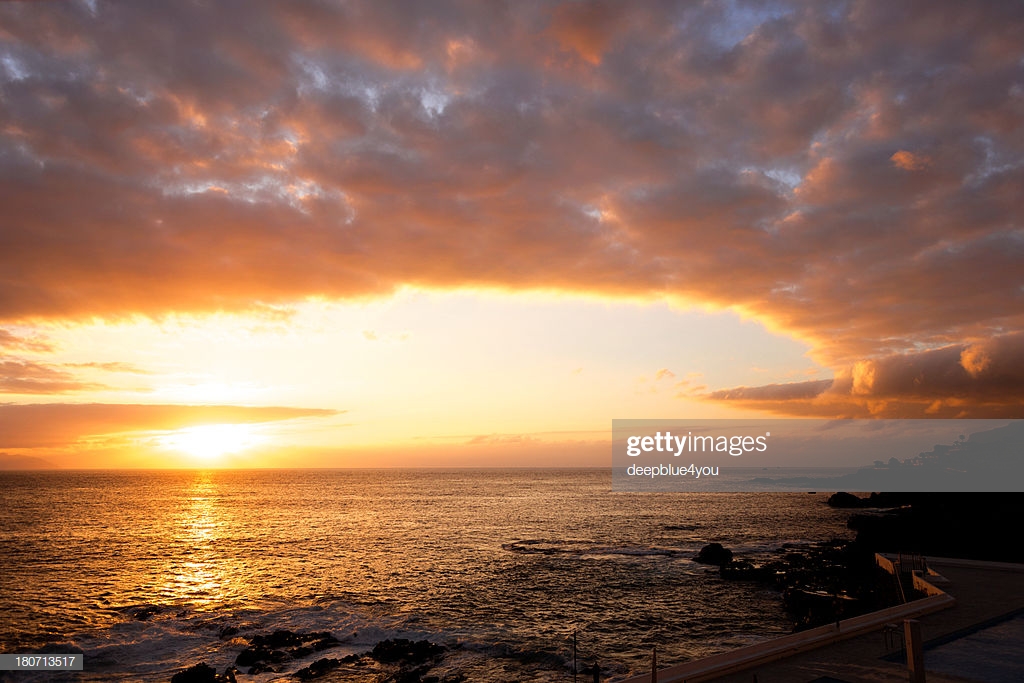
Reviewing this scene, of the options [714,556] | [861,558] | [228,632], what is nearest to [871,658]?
[228,632]

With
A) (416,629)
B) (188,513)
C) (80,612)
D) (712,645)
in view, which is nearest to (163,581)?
(80,612)

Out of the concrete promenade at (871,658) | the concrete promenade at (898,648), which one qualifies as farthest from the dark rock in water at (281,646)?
the concrete promenade at (898,648)

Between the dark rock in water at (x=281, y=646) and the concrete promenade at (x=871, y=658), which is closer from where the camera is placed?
the concrete promenade at (x=871, y=658)

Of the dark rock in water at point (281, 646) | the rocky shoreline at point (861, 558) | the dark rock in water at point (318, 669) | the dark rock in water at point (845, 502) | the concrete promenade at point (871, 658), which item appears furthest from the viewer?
the dark rock in water at point (845, 502)

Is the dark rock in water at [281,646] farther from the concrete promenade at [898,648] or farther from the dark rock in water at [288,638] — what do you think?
the concrete promenade at [898,648]

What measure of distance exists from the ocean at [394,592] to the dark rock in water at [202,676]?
0.93 metres

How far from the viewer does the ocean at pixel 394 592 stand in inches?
1171

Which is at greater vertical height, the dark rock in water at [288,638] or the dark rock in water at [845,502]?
the dark rock in water at [288,638]

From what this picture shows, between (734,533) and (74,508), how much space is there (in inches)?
4897

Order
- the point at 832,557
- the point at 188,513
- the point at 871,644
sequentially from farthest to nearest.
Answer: the point at 188,513, the point at 832,557, the point at 871,644

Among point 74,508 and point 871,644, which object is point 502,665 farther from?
point 74,508

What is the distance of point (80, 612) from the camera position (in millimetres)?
38375

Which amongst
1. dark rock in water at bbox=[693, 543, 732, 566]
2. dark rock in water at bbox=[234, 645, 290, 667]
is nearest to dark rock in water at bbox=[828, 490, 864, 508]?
dark rock in water at bbox=[693, 543, 732, 566]

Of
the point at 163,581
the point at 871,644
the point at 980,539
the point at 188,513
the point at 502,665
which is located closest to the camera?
the point at 871,644
